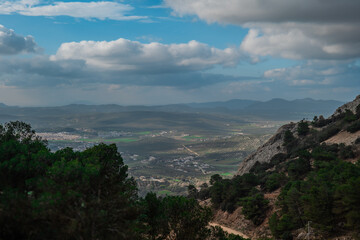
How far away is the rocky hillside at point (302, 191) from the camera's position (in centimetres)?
2600

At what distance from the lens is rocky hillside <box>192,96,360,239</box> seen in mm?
26000

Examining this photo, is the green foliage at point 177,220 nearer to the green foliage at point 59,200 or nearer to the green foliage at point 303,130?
the green foliage at point 59,200

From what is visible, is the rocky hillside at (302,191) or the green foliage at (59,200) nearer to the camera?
the green foliage at (59,200)

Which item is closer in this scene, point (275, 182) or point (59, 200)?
point (59, 200)

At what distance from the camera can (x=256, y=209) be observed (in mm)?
38188

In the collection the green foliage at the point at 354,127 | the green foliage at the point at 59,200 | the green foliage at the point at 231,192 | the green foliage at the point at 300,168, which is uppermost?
the green foliage at the point at 354,127

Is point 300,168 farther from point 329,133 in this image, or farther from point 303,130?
point 303,130

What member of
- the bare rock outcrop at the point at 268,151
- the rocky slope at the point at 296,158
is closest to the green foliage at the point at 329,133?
the rocky slope at the point at 296,158

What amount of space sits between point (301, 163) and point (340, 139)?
623 inches

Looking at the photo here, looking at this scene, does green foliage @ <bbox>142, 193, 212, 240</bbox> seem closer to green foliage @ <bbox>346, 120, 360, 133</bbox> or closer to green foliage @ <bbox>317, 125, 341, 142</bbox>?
green foliage @ <bbox>346, 120, 360, 133</bbox>

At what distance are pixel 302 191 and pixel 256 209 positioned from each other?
310 inches

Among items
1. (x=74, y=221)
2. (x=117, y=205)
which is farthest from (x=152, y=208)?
(x=74, y=221)

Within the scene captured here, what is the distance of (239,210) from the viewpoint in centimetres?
4353

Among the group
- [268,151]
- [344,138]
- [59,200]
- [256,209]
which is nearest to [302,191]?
[256,209]
